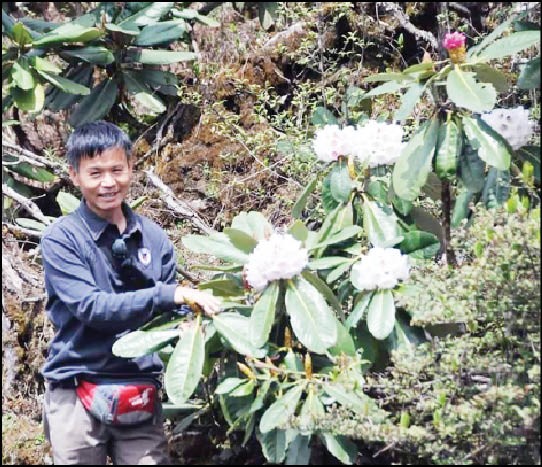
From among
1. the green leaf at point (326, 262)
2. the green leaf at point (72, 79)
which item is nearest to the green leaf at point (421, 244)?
the green leaf at point (326, 262)

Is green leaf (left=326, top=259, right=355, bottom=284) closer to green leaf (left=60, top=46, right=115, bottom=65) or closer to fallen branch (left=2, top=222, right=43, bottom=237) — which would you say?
fallen branch (left=2, top=222, right=43, bottom=237)

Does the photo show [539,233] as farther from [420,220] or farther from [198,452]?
[198,452]

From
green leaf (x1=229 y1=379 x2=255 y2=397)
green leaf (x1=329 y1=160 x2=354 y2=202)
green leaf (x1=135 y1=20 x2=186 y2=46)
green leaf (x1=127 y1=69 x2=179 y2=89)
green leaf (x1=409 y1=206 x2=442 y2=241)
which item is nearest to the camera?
green leaf (x1=229 y1=379 x2=255 y2=397)

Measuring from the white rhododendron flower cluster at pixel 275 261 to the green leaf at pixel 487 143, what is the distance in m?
0.65

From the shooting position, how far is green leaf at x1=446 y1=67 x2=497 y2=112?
243 centimetres

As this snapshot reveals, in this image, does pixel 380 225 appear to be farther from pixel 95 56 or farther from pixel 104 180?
pixel 95 56

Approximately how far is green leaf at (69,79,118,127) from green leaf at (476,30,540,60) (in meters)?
2.22

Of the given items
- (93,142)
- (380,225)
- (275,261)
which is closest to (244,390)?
(275,261)

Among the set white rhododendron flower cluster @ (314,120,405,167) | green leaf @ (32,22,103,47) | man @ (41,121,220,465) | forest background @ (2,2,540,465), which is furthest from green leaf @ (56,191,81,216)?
white rhododendron flower cluster @ (314,120,405,167)

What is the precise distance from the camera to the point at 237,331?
2.48 m

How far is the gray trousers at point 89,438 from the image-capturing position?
8.16ft

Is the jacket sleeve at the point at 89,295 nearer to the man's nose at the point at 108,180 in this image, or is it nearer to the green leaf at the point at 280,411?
the man's nose at the point at 108,180

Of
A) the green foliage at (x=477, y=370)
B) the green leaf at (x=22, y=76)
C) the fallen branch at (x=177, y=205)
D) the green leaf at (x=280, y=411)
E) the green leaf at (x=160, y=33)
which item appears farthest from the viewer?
the fallen branch at (x=177, y=205)

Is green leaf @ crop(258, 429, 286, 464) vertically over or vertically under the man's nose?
under
